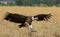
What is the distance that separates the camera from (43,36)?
28.7ft

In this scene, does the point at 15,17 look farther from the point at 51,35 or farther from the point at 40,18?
the point at 51,35

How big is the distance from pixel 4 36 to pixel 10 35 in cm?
22

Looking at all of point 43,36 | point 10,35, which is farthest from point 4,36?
point 43,36

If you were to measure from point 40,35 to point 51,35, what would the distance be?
0.53 metres

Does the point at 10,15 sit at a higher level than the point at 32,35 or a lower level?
higher

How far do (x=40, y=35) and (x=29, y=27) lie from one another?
0.48 meters

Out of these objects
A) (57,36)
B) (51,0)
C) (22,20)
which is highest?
(22,20)

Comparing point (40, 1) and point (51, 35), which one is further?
point (40, 1)

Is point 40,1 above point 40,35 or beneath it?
beneath

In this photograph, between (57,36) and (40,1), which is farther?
(40,1)

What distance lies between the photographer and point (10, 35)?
29.3 ft

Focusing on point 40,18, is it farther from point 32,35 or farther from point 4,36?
point 4,36

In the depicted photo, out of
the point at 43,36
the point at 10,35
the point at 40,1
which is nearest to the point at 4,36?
the point at 10,35

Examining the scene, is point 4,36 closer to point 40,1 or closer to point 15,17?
point 15,17
